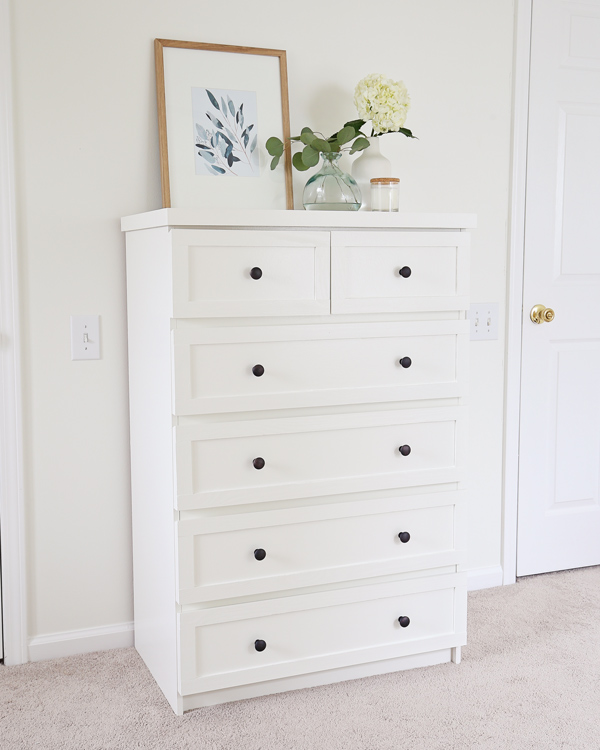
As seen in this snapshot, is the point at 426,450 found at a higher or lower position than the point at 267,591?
higher

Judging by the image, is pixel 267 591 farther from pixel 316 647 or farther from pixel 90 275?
pixel 90 275

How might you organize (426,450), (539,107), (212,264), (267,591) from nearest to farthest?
(212,264) → (267,591) → (426,450) → (539,107)

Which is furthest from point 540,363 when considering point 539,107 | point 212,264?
point 212,264

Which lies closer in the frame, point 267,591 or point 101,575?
point 267,591

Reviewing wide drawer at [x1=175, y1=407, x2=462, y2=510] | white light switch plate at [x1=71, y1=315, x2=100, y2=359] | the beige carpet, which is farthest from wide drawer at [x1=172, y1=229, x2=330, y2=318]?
the beige carpet

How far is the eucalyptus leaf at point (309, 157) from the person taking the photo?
224cm

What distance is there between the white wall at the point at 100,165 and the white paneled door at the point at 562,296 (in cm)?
39

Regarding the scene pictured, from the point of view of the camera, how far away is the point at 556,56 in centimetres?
269

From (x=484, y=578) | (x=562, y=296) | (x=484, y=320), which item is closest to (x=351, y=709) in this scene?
(x=484, y=578)

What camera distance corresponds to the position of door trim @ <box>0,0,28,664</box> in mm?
2088

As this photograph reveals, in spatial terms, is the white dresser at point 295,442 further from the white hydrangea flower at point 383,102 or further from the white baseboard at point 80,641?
the white hydrangea flower at point 383,102

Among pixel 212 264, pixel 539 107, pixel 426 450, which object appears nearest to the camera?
pixel 212 264

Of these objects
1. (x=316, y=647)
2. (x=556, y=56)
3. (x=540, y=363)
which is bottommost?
(x=316, y=647)

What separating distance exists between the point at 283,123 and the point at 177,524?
119cm
